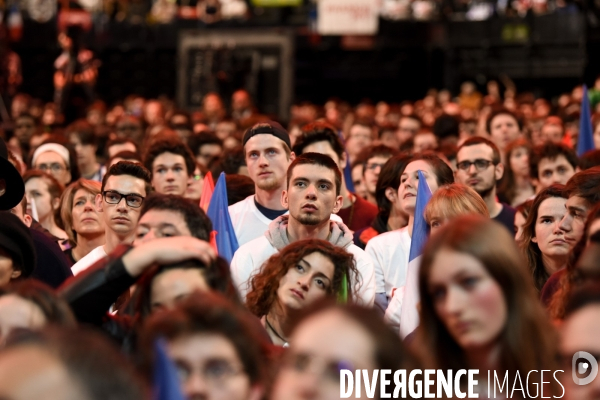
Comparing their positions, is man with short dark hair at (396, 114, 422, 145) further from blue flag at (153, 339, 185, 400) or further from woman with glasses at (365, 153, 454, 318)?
blue flag at (153, 339, 185, 400)

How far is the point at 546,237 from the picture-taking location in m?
5.82

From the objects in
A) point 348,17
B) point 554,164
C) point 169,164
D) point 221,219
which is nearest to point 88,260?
point 221,219

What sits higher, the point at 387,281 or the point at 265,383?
the point at 265,383

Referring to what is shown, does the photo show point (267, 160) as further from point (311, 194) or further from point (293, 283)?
point (293, 283)

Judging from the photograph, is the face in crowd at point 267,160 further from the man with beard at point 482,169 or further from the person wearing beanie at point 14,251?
the person wearing beanie at point 14,251

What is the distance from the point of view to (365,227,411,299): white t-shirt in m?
6.54

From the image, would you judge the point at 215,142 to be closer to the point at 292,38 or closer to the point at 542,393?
the point at 542,393

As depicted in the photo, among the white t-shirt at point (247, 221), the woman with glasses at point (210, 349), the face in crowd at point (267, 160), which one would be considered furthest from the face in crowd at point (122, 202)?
the woman with glasses at point (210, 349)

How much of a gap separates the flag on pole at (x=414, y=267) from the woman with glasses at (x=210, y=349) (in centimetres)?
189

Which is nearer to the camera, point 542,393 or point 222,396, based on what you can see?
point 222,396

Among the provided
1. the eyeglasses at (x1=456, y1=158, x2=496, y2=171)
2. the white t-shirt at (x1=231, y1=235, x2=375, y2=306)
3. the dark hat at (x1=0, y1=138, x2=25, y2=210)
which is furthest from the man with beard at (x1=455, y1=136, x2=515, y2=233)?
the dark hat at (x1=0, y1=138, x2=25, y2=210)

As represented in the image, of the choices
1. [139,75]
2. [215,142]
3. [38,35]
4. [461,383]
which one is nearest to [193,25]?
[139,75]

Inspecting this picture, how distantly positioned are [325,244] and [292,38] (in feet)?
48.3

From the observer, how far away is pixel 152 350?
10.0 feet
